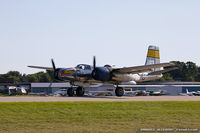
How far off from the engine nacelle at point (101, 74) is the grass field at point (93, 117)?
12.1 meters

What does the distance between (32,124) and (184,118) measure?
945 centimetres

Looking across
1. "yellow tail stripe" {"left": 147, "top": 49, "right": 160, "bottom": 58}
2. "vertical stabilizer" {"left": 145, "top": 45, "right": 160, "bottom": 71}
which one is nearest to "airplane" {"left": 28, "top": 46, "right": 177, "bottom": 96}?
"vertical stabilizer" {"left": 145, "top": 45, "right": 160, "bottom": 71}

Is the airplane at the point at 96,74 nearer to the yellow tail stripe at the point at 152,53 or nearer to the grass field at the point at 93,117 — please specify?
the yellow tail stripe at the point at 152,53

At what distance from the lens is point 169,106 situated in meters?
27.3

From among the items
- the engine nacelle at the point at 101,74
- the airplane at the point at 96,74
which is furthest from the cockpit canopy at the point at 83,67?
the engine nacelle at the point at 101,74

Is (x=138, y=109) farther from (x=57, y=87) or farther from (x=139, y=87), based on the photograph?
(x=57, y=87)

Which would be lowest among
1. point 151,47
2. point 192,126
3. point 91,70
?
point 192,126

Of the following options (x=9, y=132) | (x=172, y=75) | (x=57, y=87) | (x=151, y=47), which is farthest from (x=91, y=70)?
(x=172, y=75)

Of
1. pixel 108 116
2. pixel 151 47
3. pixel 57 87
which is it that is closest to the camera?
pixel 108 116

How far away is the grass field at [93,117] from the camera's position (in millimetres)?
19519

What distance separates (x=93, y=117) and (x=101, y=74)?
1707 centimetres

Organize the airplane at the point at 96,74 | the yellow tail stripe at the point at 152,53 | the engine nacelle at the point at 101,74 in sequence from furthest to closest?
the yellow tail stripe at the point at 152,53 < the airplane at the point at 96,74 < the engine nacelle at the point at 101,74

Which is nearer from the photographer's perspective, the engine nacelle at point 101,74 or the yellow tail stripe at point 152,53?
the engine nacelle at point 101,74

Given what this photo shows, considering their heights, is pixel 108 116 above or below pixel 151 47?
below
